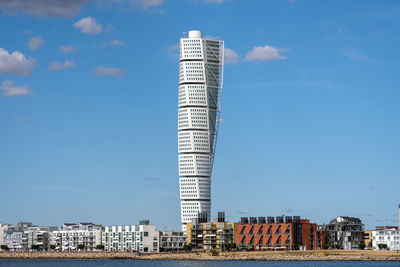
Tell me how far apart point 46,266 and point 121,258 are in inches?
1504

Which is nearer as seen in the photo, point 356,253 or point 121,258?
point 356,253

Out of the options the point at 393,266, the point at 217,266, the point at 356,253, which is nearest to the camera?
the point at 393,266

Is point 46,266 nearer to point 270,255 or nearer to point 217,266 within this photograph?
point 217,266

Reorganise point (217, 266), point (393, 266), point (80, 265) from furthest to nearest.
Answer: point (80, 265) → point (217, 266) → point (393, 266)

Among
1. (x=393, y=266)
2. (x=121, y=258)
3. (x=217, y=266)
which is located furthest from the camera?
(x=121, y=258)

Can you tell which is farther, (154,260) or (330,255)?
(154,260)

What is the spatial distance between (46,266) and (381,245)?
80.3 metres

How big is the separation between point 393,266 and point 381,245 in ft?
195

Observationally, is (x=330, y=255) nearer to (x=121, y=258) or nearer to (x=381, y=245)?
(x=381, y=245)

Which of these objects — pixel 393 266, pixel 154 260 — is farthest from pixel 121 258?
pixel 393 266

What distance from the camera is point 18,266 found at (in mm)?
155750

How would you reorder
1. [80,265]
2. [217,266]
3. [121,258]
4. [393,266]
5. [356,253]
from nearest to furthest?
[393,266] < [217,266] < [80,265] < [356,253] < [121,258]

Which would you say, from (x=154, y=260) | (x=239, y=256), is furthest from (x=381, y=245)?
(x=154, y=260)

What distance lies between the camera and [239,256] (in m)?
178
